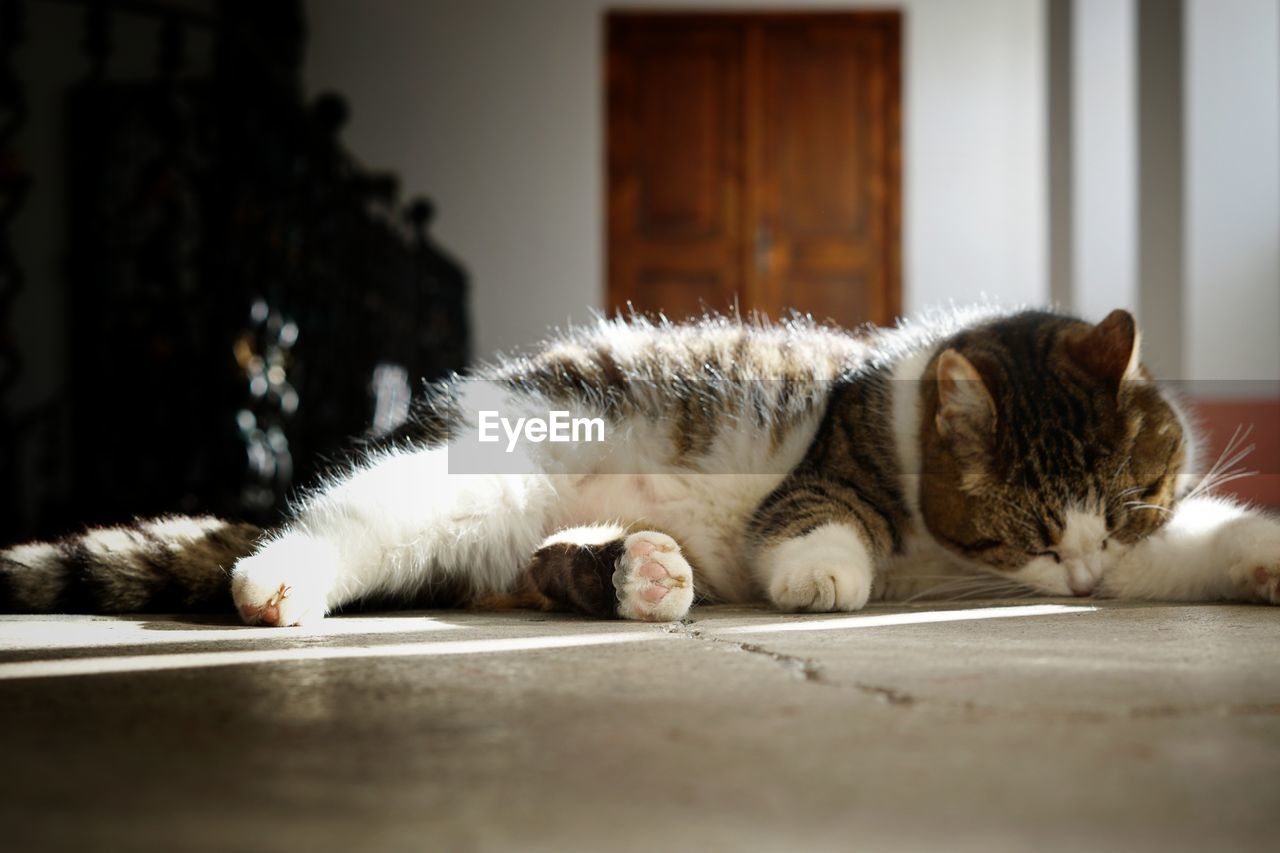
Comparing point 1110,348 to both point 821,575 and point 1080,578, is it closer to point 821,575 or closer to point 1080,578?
point 1080,578

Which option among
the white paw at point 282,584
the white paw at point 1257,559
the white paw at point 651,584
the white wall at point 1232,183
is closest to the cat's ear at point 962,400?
the white paw at point 1257,559

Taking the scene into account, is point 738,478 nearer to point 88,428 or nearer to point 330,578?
point 330,578

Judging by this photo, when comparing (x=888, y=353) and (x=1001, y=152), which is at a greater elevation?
(x=1001, y=152)

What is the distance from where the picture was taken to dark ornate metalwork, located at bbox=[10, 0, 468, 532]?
2207mm

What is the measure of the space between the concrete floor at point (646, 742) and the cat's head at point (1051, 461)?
321 millimetres

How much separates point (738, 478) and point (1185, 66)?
3.23 meters

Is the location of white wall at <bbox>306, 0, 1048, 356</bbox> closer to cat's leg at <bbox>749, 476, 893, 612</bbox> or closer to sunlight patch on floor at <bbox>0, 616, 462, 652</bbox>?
cat's leg at <bbox>749, 476, 893, 612</bbox>

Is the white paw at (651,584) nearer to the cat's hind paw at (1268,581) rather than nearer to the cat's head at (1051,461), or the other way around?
the cat's head at (1051,461)

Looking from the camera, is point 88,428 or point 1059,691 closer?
point 1059,691

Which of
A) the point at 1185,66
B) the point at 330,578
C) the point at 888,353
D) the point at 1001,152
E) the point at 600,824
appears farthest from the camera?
the point at 1001,152

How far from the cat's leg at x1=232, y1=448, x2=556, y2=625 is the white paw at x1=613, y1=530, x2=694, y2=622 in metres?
0.26

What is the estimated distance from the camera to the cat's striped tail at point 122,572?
122 centimetres

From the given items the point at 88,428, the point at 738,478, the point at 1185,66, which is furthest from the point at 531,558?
the point at 1185,66

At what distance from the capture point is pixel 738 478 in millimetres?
1461
